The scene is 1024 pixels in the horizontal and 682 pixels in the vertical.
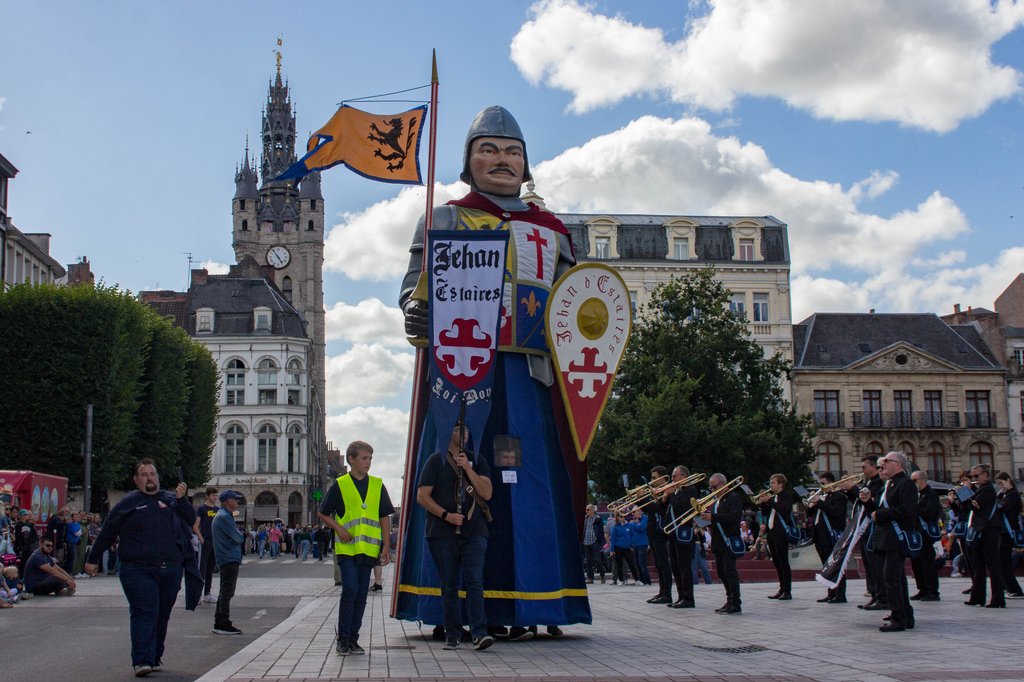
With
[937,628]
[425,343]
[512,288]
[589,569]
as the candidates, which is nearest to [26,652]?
[425,343]

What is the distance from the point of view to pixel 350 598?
1071 centimetres

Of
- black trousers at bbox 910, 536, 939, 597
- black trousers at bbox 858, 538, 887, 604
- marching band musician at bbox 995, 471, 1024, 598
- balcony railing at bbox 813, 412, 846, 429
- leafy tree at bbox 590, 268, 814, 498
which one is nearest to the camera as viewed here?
black trousers at bbox 858, 538, 887, 604

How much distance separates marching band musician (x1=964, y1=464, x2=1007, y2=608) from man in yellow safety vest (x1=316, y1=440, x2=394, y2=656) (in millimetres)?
8239

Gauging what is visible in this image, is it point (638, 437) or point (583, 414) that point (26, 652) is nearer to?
point (583, 414)

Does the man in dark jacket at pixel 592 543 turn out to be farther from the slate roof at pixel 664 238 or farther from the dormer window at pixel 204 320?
the dormer window at pixel 204 320

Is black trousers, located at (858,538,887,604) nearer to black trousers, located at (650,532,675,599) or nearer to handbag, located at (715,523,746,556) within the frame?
handbag, located at (715,523,746,556)

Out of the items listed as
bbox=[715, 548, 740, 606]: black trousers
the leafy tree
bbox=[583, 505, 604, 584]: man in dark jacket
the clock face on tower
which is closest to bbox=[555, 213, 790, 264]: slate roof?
the leafy tree

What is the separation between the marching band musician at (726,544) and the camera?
15.0 m

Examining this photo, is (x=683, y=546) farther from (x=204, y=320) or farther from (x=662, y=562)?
(x=204, y=320)

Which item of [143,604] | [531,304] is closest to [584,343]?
[531,304]

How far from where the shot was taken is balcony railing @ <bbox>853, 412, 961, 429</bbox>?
2491 inches

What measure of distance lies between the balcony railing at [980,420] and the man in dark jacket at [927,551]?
50.4m

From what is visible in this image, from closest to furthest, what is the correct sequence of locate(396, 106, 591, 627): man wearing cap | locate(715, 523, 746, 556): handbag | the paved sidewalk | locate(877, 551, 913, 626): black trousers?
1. the paved sidewalk
2. locate(396, 106, 591, 627): man wearing cap
3. locate(877, 551, 913, 626): black trousers
4. locate(715, 523, 746, 556): handbag

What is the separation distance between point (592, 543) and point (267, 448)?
207ft
